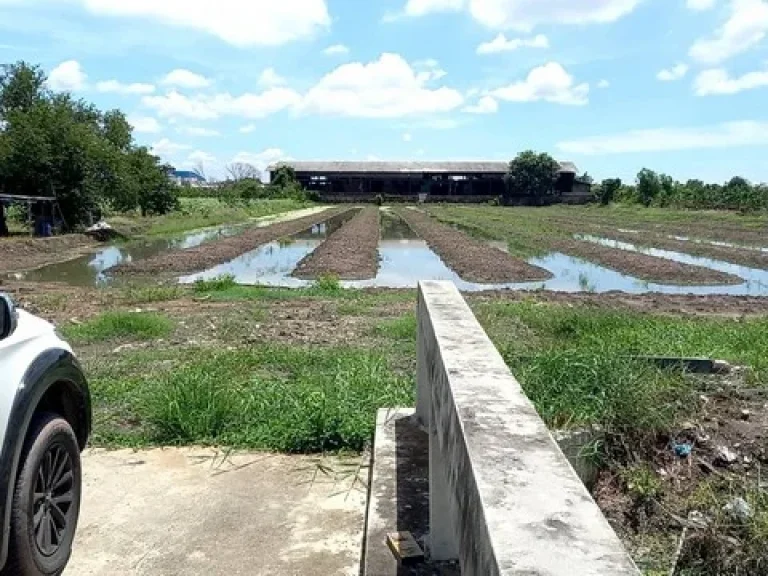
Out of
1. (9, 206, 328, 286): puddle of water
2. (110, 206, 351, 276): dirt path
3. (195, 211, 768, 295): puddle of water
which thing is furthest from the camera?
(110, 206, 351, 276): dirt path

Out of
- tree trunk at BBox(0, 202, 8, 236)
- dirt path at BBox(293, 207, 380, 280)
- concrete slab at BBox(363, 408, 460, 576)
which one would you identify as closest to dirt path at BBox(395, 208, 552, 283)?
dirt path at BBox(293, 207, 380, 280)

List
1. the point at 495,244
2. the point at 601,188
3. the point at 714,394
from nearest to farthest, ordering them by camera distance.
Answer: the point at 714,394 < the point at 495,244 < the point at 601,188

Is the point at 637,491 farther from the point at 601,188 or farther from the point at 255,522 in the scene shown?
the point at 601,188

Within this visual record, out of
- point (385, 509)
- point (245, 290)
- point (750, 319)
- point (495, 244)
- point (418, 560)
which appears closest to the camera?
point (418, 560)

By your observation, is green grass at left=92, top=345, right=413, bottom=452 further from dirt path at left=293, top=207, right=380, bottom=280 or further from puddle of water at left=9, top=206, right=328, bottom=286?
puddle of water at left=9, top=206, right=328, bottom=286

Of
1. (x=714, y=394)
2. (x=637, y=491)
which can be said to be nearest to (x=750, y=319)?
(x=714, y=394)

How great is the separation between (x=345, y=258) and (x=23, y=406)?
64.1ft

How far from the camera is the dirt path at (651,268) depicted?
18.7 meters

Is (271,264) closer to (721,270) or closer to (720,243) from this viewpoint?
(721,270)

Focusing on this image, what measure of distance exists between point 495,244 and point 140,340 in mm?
20929

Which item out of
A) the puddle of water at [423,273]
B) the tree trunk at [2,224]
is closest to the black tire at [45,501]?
the puddle of water at [423,273]

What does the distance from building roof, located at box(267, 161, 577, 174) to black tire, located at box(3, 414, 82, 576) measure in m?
71.2

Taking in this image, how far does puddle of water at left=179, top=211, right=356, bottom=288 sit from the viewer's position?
18.7 meters

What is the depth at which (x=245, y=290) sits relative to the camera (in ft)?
48.2
